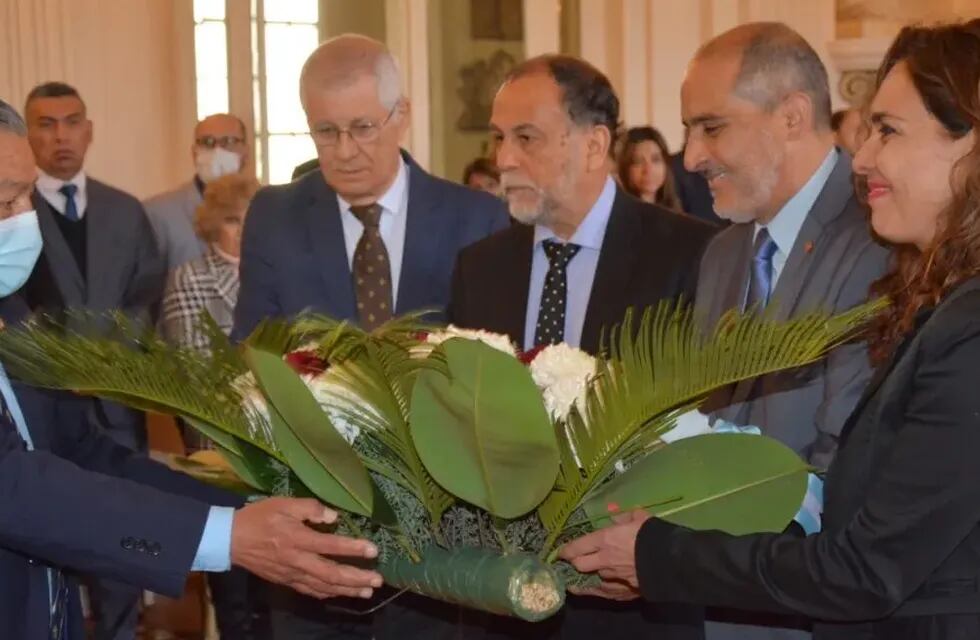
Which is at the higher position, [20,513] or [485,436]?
[485,436]

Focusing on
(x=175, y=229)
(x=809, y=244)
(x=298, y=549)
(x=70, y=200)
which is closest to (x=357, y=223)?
(x=809, y=244)

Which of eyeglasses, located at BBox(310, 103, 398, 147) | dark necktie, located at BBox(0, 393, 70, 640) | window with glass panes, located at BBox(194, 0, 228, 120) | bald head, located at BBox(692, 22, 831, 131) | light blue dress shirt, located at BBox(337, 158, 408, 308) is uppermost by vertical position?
window with glass panes, located at BBox(194, 0, 228, 120)

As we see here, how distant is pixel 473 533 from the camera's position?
2.65 m

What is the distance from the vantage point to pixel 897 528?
229 centimetres

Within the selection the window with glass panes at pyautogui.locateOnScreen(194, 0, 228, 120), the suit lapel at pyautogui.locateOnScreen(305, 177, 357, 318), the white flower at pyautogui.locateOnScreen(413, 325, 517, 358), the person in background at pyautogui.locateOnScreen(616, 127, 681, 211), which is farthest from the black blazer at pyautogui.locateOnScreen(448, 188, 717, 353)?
the window with glass panes at pyautogui.locateOnScreen(194, 0, 228, 120)

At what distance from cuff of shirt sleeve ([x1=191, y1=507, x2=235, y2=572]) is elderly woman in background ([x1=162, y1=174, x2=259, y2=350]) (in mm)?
3039

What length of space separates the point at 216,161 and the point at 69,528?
5141 mm

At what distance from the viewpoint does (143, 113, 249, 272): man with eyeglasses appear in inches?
284

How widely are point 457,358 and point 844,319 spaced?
0.59 metres

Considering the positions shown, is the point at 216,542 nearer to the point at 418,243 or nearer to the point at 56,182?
the point at 418,243

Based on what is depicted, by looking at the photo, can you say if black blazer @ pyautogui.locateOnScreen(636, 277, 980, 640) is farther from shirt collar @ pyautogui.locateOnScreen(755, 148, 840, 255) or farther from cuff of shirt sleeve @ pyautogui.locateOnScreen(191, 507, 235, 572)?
shirt collar @ pyautogui.locateOnScreen(755, 148, 840, 255)

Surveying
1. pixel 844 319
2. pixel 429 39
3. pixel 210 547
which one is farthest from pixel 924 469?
pixel 429 39

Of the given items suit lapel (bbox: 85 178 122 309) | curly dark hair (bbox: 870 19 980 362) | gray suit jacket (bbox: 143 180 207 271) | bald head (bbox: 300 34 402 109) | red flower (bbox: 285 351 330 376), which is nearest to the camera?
curly dark hair (bbox: 870 19 980 362)

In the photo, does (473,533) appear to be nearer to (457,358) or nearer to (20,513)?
(457,358)
